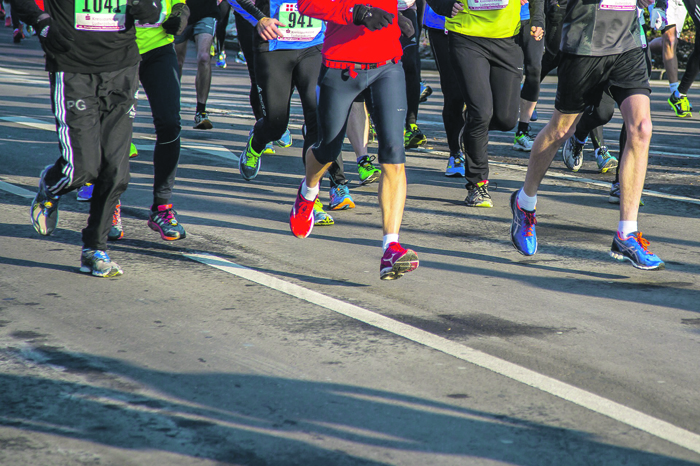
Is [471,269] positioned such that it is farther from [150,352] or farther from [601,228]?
[150,352]

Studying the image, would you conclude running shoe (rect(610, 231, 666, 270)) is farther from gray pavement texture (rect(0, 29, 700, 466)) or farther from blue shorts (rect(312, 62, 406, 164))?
blue shorts (rect(312, 62, 406, 164))

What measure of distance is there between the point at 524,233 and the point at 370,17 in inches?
69.8

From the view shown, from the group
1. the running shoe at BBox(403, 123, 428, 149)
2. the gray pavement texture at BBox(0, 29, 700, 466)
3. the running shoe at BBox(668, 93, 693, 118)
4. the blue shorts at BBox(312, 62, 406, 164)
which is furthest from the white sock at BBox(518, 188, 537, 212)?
the running shoe at BBox(668, 93, 693, 118)

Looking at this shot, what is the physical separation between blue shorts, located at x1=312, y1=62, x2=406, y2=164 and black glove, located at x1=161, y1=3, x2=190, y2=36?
0.99 m

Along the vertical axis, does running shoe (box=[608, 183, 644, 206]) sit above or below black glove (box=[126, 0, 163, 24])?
below

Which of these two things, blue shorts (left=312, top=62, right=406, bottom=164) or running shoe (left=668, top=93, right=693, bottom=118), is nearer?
blue shorts (left=312, top=62, right=406, bottom=164)

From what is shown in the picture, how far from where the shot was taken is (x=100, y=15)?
4500 mm

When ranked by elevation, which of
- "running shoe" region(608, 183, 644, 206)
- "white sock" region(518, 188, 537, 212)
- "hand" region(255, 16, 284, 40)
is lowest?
"running shoe" region(608, 183, 644, 206)

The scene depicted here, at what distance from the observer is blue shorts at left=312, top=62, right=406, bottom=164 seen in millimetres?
4695

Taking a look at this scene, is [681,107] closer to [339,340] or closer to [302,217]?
A: [302,217]

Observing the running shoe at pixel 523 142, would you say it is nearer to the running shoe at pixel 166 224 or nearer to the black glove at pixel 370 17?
the running shoe at pixel 166 224

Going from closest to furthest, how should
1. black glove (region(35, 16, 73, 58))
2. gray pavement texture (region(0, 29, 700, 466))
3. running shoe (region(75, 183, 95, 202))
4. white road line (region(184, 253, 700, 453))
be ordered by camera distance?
gray pavement texture (region(0, 29, 700, 466)) → white road line (region(184, 253, 700, 453)) → black glove (region(35, 16, 73, 58)) → running shoe (region(75, 183, 95, 202))

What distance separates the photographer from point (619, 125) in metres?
11.5

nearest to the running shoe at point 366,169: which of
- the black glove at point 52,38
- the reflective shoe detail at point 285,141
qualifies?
the reflective shoe detail at point 285,141
